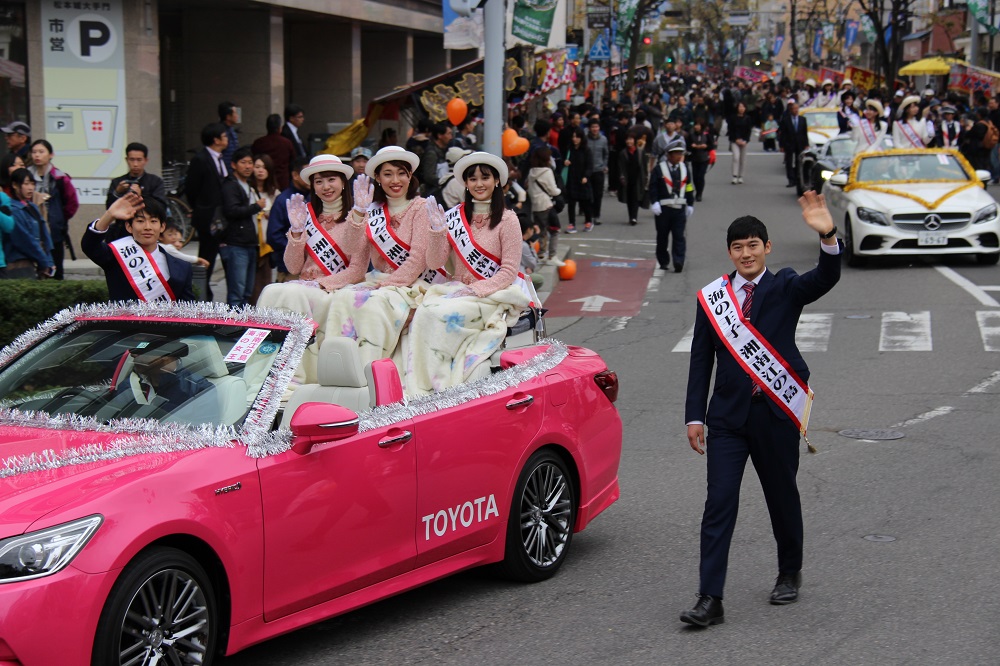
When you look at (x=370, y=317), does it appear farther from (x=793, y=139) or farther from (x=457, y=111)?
(x=793, y=139)

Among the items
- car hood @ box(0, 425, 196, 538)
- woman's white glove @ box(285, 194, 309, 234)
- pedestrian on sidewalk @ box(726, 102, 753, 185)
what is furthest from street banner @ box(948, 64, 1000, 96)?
car hood @ box(0, 425, 196, 538)

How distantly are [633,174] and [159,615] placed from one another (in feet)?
68.0

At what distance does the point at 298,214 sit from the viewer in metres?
8.58

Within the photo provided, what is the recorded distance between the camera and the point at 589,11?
178ft

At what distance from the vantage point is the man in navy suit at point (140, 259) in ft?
24.3

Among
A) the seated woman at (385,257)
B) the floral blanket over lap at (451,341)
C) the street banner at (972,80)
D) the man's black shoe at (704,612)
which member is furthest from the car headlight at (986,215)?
the street banner at (972,80)

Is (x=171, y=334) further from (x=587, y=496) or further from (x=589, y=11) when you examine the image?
(x=589, y=11)

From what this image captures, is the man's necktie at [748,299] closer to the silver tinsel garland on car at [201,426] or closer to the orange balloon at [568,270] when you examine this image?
the silver tinsel garland on car at [201,426]

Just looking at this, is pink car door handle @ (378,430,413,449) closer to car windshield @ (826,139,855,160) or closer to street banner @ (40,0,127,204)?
street banner @ (40,0,127,204)

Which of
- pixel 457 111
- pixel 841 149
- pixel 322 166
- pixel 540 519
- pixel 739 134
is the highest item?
pixel 739 134

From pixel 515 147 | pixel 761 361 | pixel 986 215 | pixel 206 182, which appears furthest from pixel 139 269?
pixel 986 215

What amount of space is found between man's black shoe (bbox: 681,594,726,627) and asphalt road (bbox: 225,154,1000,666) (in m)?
0.06

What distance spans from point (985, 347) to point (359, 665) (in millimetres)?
9159

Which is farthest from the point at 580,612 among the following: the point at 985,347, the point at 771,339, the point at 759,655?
the point at 985,347
